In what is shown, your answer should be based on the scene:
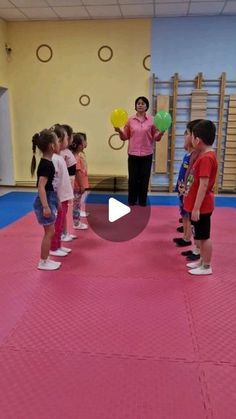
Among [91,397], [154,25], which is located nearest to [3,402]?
[91,397]

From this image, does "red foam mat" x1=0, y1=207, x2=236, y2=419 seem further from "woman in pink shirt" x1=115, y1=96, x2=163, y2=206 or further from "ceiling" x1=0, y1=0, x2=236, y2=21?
"ceiling" x1=0, y1=0, x2=236, y2=21

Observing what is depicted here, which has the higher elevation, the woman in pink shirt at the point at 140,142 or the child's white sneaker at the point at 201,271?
the woman in pink shirt at the point at 140,142

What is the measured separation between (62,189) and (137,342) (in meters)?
1.65

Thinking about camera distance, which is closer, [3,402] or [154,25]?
[3,402]

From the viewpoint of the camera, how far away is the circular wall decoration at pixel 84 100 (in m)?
6.97

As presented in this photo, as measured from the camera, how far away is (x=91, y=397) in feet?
5.19

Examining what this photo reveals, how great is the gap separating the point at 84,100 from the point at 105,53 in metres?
0.98

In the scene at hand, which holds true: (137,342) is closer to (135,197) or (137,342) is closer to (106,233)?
(106,233)

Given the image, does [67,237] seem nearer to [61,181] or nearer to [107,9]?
[61,181]

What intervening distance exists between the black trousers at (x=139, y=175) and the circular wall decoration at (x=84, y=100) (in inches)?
95.6

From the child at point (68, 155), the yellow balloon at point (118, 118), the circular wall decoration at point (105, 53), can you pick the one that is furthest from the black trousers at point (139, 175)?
the circular wall decoration at point (105, 53)
